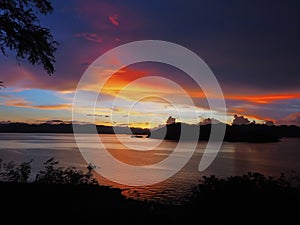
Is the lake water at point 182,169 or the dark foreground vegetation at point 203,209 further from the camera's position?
the lake water at point 182,169

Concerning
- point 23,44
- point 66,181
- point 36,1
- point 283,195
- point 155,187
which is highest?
point 36,1

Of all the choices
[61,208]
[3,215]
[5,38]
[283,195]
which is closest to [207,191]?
[283,195]

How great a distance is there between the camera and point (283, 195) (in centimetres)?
1066

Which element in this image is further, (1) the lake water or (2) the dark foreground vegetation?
(1) the lake water

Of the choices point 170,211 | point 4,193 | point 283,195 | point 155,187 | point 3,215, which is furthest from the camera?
point 155,187

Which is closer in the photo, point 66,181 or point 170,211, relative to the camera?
point 170,211

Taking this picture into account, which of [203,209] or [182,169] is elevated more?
[203,209]

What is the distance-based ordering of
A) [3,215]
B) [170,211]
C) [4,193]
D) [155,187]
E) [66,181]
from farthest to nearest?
1. [155,187]
2. [66,181]
3. [4,193]
4. [170,211]
5. [3,215]

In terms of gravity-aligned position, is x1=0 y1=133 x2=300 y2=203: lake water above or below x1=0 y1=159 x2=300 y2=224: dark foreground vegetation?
below

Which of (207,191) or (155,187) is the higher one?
(207,191)

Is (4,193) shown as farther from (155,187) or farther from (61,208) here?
(155,187)

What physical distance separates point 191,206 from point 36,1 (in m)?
9.56

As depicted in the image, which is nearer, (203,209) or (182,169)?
(203,209)

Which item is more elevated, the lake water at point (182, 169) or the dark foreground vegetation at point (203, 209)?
the dark foreground vegetation at point (203, 209)
